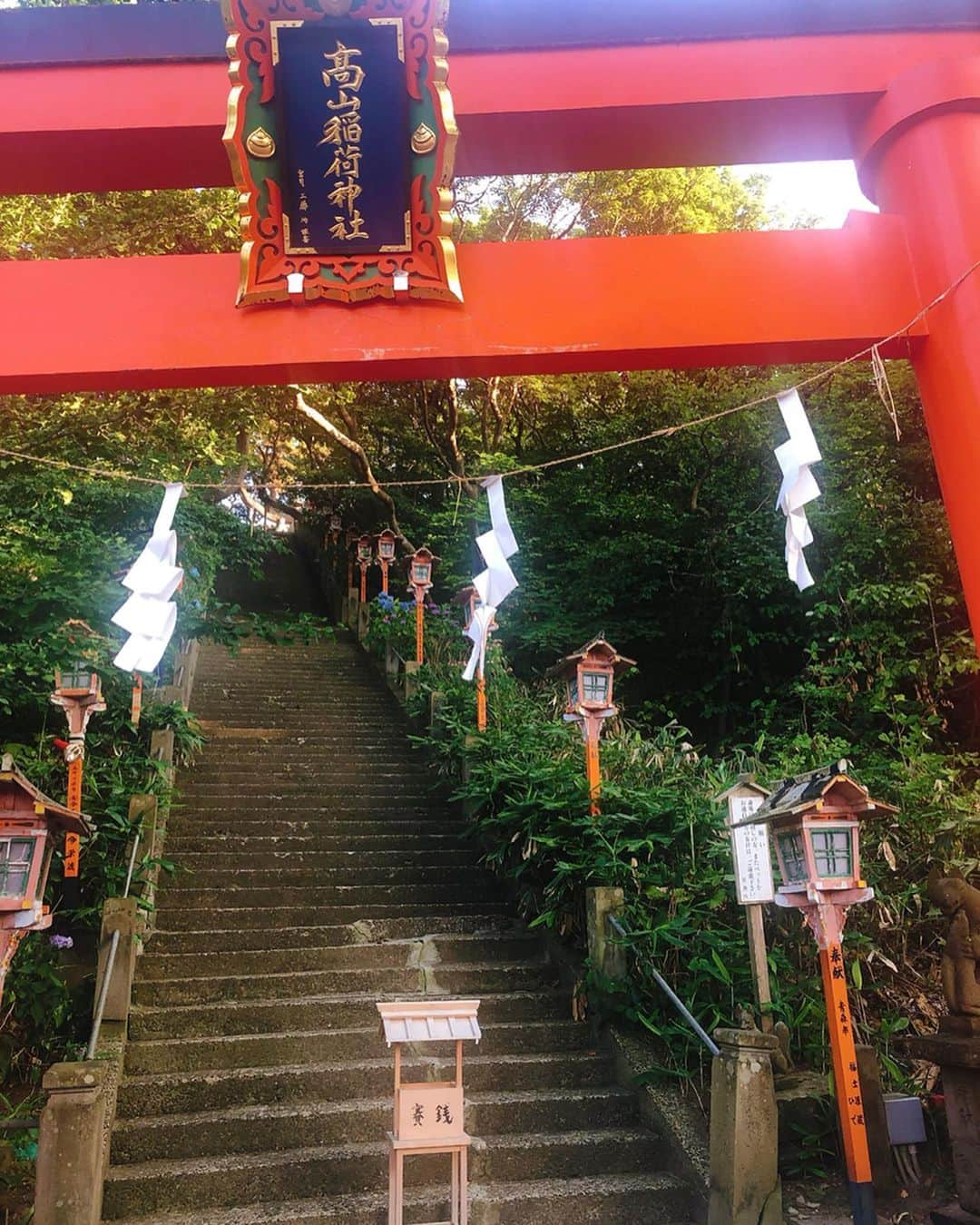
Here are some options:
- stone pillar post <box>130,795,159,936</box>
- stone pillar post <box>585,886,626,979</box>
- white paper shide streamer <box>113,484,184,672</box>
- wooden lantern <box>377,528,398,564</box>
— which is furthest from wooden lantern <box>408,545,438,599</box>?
stone pillar post <box>585,886,626,979</box>

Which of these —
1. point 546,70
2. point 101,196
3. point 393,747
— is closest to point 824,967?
point 546,70

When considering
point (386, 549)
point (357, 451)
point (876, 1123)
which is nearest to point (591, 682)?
point (876, 1123)

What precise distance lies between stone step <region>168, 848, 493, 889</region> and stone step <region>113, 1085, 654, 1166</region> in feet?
7.61

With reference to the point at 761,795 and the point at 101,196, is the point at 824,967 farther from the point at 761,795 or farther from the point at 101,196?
the point at 101,196

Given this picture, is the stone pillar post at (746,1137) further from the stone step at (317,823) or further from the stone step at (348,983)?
the stone step at (317,823)

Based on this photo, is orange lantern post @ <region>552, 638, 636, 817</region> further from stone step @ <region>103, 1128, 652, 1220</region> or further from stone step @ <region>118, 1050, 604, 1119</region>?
stone step @ <region>103, 1128, 652, 1220</region>

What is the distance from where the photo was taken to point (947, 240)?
447 centimetres

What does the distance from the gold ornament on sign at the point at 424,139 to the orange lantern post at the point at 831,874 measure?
3.66 meters

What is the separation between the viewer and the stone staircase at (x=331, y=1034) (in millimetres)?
4109

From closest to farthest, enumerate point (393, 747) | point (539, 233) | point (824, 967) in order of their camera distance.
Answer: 1. point (824, 967)
2. point (393, 747)
3. point (539, 233)

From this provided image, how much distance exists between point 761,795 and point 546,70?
167 inches

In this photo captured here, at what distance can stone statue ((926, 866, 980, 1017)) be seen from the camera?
3959mm

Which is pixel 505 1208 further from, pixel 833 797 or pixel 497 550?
pixel 497 550

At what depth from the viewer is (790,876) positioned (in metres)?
3.95
